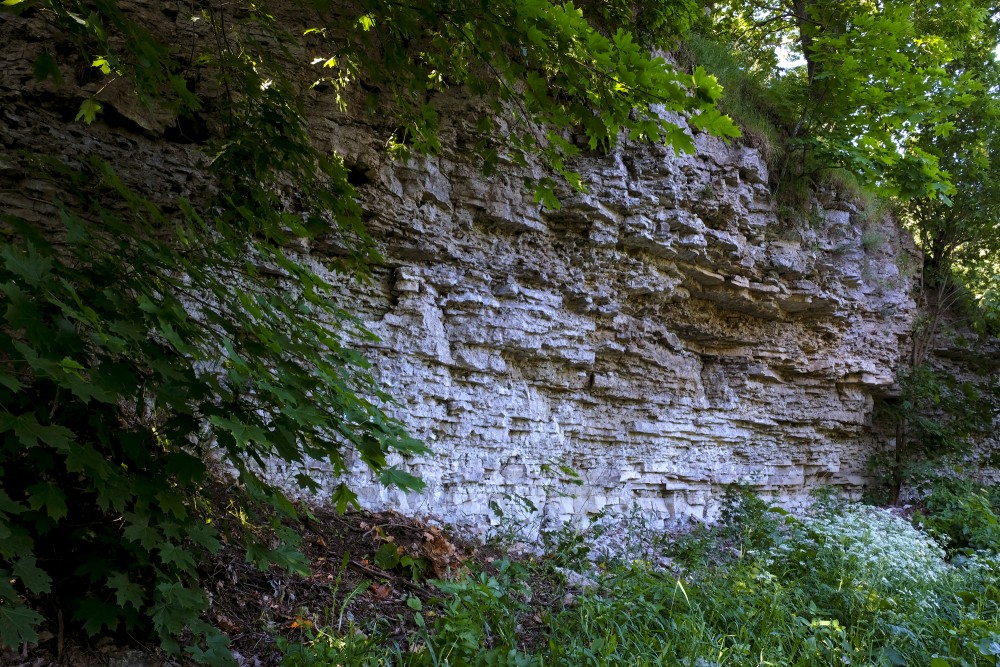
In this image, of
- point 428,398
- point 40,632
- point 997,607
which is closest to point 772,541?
point 997,607

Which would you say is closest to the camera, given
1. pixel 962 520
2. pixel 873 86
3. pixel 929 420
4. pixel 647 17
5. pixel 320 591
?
pixel 320 591

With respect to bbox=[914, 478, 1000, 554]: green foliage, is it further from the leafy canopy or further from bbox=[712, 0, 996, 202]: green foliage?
the leafy canopy

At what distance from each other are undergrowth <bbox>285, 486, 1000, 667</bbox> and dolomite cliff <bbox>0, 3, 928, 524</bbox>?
1379mm

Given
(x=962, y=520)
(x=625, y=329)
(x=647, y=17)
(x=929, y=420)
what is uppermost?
(x=647, y=17)

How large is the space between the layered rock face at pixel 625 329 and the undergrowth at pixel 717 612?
4.21ft

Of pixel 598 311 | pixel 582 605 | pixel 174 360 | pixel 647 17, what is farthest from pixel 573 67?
pixel 647 17

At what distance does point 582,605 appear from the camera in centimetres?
341

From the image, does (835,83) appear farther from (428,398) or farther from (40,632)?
(40,632)

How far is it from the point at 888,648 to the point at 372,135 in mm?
4703

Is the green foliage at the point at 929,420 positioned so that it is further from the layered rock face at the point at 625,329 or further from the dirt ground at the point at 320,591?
the dirt ground at the point at 320,591

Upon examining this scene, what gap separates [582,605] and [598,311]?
11.1 feet

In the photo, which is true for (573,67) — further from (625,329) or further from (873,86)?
(873,86)

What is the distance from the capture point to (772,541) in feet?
16.6

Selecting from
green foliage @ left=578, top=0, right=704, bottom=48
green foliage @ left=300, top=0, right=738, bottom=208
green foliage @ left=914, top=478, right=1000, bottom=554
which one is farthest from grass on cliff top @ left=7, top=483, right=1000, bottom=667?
green foliage @ left=578, top=0, right=704, bottom=48
